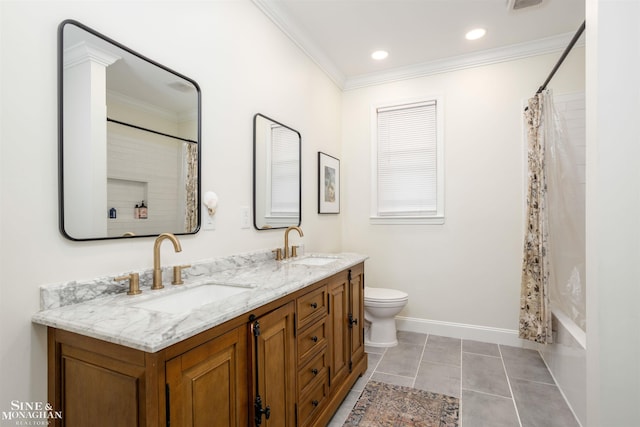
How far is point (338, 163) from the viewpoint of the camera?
3.46m

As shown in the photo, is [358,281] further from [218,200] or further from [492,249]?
[492,249]

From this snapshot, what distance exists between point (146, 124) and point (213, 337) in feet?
3.26

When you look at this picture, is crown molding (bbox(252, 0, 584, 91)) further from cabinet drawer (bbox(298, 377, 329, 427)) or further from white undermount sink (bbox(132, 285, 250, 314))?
cabinet drawer (bbox(298, 377, 329, 427))

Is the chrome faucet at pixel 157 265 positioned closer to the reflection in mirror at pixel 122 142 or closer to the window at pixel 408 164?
the reflection in mirror at pixel 122 142

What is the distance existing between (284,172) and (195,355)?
1.67m

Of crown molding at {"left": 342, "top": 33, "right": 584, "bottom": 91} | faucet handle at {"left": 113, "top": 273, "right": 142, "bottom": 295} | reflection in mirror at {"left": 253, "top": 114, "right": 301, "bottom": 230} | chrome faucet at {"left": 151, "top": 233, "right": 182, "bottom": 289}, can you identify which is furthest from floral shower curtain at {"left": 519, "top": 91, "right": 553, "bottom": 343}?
faucet handle at {"left": 113, "top": 273, "right": 142, "bottom": 295}

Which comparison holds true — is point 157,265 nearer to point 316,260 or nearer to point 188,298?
point 188,298

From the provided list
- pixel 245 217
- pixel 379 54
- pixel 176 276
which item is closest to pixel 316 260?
pixel 245 217

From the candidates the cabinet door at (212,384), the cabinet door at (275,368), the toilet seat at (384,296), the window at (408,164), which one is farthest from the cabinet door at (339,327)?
the window at (408,164)

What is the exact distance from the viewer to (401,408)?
1954 mm

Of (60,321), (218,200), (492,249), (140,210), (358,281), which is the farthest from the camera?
(492,249)

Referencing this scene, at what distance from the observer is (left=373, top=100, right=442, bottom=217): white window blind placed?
3221 mm

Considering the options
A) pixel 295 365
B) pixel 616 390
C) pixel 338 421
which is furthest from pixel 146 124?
pixel 616 390

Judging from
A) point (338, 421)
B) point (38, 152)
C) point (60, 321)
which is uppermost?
point (38, 152)
